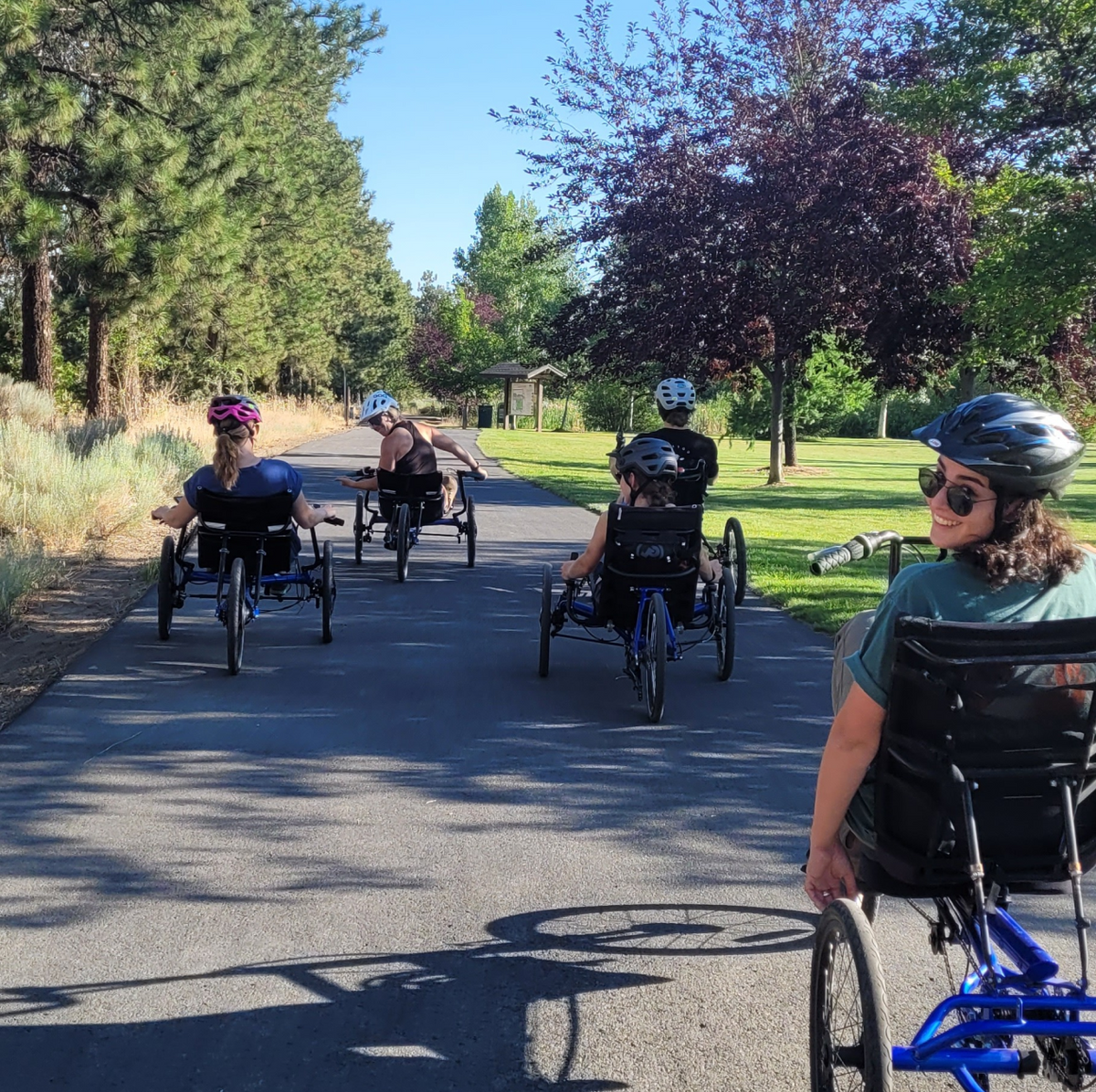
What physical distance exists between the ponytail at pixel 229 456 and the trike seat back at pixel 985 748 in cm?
598

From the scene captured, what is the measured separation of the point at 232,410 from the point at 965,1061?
21.1 ft

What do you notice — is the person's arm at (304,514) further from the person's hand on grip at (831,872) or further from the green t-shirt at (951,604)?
the green t-shirt at (951,604)

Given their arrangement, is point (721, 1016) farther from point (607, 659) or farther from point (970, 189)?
point (970, 189)

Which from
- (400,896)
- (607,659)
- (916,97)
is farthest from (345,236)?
(400,896)

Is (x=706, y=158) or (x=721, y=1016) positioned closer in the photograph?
(x=721, y=1016)

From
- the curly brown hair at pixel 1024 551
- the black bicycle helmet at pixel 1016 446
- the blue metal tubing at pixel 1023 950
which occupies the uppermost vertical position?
the black bicycle helmet at pixel 1016 446

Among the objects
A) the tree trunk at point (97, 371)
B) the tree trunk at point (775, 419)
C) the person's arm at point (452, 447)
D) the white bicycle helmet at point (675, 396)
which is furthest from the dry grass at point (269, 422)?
the white bicycle helmet at point (675, 396)

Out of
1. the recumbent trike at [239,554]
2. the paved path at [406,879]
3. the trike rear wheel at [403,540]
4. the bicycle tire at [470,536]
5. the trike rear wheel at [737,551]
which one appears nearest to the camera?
the paved path at [406,879]

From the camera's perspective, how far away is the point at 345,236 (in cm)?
5744

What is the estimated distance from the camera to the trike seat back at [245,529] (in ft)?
26.6

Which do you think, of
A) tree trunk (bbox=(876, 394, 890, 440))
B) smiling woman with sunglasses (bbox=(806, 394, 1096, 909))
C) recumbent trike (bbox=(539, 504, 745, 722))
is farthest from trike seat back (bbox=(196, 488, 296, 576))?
tree trunk (bbox=(876, 394, 890, 440))

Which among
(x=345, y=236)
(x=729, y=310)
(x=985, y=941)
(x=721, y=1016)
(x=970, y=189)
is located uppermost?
(x=345, y=236)

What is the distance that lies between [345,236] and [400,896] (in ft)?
182

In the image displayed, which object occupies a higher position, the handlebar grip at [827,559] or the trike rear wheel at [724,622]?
the handlebar grip at [827,559]
